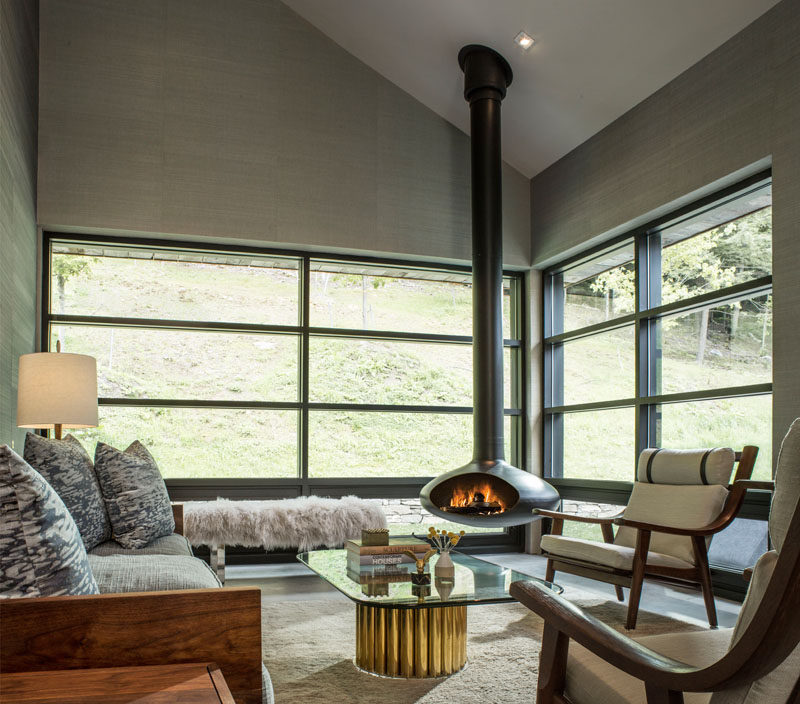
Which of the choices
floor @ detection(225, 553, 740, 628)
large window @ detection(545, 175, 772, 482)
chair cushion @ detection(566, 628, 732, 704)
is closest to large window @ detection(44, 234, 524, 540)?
large window @ detection(545, 175, 772, 482)

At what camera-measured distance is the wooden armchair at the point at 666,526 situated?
341cm

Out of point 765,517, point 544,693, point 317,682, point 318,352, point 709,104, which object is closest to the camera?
point 544,693

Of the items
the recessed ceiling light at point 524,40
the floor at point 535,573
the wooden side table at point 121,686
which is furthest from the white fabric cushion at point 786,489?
the recessed ceiling light at point 524,40

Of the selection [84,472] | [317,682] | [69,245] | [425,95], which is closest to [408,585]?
[317,682]

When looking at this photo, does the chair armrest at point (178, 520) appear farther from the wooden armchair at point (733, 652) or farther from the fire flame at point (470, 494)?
the wooden armchair at point (733, 652)

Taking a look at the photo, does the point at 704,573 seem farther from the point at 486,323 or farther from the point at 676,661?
the point at 676,661

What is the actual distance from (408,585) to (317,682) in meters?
0.47

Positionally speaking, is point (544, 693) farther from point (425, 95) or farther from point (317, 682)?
point (425, 95)

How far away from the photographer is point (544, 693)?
4.86ft

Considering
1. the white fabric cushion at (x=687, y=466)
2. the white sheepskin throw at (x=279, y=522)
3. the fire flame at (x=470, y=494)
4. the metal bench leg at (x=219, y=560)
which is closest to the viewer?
the white fabric cushion at (x=687, y=466)

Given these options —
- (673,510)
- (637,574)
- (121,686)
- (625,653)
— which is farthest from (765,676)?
(673,510)

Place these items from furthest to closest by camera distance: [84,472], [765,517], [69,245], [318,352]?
1. [318,352]
2. [69,245]
3. [765,517]
4. [84,472]

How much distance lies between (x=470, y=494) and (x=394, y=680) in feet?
7.99

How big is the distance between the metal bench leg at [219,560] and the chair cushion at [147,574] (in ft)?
3.65
